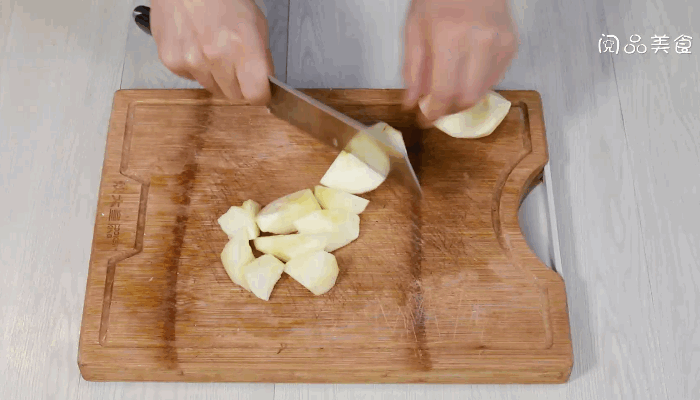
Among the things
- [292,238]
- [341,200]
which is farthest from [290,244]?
[341,200]

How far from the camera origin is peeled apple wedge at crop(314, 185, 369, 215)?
1228 millimetres

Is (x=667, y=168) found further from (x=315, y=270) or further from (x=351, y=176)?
(x=315, y=270)

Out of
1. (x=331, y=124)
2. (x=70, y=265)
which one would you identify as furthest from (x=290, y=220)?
(x=70, y=265)

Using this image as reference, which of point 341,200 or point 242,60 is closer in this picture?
point 242,60

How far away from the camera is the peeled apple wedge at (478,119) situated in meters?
1.26

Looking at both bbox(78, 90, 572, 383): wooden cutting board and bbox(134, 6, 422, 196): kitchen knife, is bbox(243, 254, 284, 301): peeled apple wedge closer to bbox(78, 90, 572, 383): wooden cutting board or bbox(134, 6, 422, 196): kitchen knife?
bbox(78, 90, 572, 383): wooden cutting board

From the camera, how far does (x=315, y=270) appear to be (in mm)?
1144

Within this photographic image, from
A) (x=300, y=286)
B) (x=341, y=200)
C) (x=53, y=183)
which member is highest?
(x=341, y=200)

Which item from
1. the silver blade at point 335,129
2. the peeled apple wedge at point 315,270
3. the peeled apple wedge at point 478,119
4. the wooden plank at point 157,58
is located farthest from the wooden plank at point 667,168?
the wooden plank at point 157,58

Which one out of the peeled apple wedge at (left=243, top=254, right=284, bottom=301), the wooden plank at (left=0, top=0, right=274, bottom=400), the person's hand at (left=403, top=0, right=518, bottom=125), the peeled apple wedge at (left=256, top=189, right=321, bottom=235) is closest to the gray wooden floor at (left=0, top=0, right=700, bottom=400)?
the wooden plank at (left=0, top=0, right=274, bottom=400)

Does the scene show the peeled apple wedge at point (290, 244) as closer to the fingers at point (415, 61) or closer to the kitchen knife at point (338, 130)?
the kitchen knife at point (338, 130)

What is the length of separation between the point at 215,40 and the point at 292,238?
363 millimetres

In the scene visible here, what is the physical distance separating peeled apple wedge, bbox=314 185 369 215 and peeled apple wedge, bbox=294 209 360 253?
22 mm

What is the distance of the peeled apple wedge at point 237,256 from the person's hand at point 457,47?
0.40 meters
